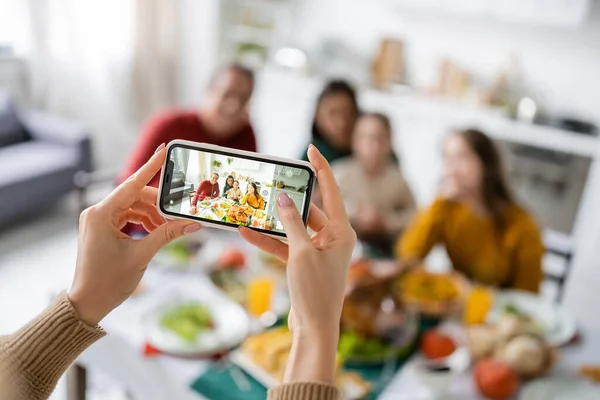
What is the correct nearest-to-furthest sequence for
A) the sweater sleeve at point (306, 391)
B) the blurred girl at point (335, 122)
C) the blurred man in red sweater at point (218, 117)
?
the sweater sleeve at point (306, 391) < the blurred man in red sweater at point (218, 117) < the blurred girl at point (335, 122)

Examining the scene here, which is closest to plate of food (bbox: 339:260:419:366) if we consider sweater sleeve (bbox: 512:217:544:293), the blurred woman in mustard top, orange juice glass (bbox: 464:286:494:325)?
orange juice glass (bbox: 464:286:494:325)

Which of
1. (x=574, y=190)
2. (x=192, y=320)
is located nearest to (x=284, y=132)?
(x=574, y=190)

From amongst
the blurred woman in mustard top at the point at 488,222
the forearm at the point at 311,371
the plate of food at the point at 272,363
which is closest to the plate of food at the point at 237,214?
the forearm at the point at 311,371

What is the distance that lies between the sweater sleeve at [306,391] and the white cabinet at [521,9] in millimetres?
2627

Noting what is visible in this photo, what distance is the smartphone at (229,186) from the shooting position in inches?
19.3

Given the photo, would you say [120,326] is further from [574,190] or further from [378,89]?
[574,190]

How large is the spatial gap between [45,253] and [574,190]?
264cm

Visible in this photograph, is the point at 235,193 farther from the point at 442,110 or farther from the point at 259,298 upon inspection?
the point at 442,110

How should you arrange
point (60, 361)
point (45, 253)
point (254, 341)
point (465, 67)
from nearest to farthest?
point (60, 361), point (254, 341), point (45, 253), point (465, 67)

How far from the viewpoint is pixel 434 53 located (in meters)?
3.03

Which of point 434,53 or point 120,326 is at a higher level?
point 434,53

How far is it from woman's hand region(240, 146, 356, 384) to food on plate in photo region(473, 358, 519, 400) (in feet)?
1.74

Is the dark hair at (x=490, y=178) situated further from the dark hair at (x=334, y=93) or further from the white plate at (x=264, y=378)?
the white plate at (x=264, y=378)

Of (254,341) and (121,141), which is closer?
(254,341)
